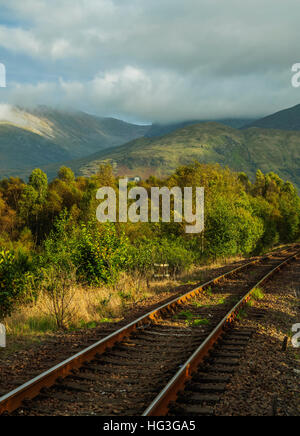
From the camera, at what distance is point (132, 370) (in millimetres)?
6684

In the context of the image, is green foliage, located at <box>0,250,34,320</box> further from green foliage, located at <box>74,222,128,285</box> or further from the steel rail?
the steel rail

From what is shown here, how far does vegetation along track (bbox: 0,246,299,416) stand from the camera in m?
5.15

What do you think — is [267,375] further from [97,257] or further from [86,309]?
[97,257]

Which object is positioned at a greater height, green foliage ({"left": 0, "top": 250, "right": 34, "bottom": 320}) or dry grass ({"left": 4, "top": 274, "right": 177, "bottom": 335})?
green foliage ({"left": 0, "top": 250, "right": 34, "bottom": 320})

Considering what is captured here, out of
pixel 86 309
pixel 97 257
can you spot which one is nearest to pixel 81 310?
pixel 86 309

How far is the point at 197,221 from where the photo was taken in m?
27.1

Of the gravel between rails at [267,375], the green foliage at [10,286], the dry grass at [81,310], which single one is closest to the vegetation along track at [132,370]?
the gravel between rails at [267,375]

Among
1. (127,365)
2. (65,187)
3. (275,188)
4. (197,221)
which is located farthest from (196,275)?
(275,188)

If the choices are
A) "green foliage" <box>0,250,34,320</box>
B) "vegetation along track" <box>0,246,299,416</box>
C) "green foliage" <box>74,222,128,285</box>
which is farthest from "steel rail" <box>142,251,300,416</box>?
"green foliage" <box>74,222,128,285</box>

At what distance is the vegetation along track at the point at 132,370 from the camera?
515cm

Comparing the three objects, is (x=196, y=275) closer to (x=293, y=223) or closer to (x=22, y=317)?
(x=22, y=317)

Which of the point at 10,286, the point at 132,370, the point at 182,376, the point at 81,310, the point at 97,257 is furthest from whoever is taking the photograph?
the point at 97,257

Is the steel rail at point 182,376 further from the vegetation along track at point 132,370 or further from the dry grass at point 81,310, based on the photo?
the dry grass at point 81,310

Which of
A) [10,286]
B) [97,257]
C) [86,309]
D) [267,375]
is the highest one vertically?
[97,257]
